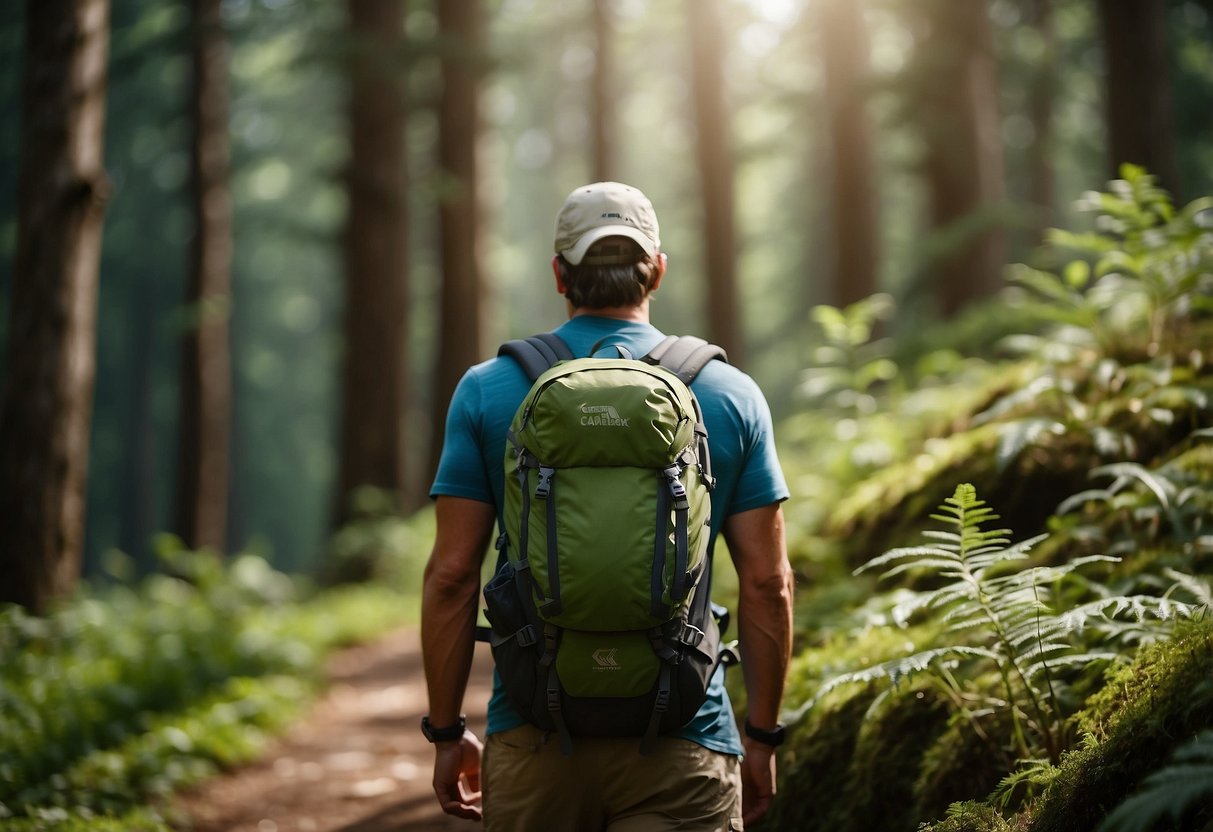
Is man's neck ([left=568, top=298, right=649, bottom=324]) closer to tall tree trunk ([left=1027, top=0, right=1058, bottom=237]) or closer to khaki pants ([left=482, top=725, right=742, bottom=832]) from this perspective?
khaki pants ([left=482, top=725, right=742, bottom=832])

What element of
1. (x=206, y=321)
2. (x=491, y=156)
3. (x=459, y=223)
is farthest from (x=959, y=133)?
(x=206, y=321)

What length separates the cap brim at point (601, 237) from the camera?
8.30ft

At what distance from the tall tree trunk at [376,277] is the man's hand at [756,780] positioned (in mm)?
12843

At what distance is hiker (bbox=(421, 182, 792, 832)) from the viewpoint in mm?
2367

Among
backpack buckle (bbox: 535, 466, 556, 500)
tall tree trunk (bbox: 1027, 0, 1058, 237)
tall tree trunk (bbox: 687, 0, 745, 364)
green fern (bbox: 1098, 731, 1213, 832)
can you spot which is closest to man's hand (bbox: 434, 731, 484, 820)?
backpack buckle (bbox: 535, 466, 556, 500)

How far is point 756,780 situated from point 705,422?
1010mm

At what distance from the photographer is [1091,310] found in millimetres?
4902

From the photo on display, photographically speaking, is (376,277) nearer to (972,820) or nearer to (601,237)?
(601,237)

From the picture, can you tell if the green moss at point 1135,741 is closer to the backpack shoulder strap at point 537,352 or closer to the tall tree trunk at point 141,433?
the backpack shoulder strap at point 537,352

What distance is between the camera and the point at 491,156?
52.9 feet

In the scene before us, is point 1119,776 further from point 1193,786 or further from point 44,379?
point 44,379

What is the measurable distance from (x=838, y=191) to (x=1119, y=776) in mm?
13328

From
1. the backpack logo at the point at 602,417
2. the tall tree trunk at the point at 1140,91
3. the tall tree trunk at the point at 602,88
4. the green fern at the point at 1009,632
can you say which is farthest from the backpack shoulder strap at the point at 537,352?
the tall tree trunk at the point at 602,88

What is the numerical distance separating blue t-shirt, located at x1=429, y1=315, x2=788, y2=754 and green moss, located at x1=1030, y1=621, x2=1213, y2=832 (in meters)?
0.79
